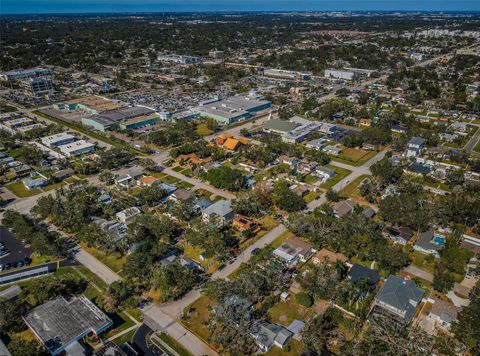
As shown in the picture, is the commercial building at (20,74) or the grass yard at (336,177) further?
the commercial building at (20,74)

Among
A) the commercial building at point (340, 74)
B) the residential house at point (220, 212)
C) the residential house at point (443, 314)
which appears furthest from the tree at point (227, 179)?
the commercial building at point (340, 74)

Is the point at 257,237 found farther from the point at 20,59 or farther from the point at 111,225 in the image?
the point at 20,59

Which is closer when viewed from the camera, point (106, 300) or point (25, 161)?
point (106, 300)

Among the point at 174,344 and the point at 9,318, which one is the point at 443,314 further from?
the point at 9,318

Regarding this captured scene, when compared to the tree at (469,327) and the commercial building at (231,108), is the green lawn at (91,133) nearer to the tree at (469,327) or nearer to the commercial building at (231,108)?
the commercial building at (231,108)

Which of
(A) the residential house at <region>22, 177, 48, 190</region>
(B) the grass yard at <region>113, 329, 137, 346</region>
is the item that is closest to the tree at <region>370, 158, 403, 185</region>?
(B) the grass yard at <region>113, 329, 137, 346</region>

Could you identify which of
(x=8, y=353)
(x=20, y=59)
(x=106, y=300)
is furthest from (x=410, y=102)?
(x=20, y=59)
